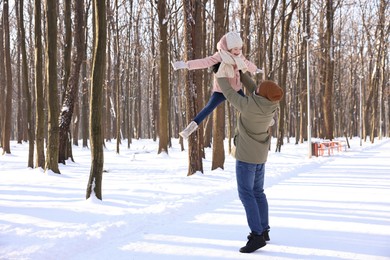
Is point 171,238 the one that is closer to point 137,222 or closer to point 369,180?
point 137,222

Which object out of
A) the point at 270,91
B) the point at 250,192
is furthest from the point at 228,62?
the point at 250,192

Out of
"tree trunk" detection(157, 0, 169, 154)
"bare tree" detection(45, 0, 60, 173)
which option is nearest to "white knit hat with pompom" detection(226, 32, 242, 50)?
"bare tree" detection(45, 0, 60, 173)

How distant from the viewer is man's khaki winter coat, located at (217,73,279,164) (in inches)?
154

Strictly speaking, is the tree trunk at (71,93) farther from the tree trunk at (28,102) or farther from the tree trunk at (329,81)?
the tree trunk at (329,81)

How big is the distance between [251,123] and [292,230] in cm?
178

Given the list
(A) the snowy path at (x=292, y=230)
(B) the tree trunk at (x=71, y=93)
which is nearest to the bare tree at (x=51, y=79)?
(B) the tree trunk at (x=71, y=93)

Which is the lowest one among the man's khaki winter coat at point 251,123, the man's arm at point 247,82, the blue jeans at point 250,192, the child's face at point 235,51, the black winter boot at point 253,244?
the black winter boot at point 253,244

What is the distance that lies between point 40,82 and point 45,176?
2.91m

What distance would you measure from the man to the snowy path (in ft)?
1.01

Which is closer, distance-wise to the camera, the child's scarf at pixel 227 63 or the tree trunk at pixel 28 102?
the child's scarf at pixel 227 63

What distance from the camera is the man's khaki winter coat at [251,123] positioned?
12.9 ft

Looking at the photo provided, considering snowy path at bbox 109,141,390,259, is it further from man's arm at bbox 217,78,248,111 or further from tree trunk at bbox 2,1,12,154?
tree trunk at bbox 2,1,12,154

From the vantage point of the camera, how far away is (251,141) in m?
4.06

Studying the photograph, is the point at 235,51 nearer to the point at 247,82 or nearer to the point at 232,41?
the point at 232,41
